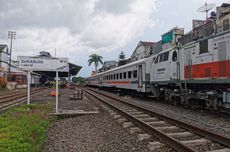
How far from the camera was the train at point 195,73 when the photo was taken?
37.4ft

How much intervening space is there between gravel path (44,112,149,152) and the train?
4.66 m

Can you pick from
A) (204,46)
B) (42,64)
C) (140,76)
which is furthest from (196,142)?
(140,76)

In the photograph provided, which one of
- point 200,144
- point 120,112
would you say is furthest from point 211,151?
point 120,112

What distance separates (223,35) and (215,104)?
2940 millimetres

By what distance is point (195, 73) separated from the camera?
13.5 meters

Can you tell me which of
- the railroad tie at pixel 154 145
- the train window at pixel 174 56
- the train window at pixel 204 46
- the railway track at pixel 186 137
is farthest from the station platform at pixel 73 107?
the railroad tie at pixel 154 145

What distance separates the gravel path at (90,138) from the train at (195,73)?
4656 millimetres

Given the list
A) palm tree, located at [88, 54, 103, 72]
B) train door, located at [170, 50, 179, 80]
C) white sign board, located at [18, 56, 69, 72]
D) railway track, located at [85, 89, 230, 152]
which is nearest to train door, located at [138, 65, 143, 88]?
train door, located at [170, 50, 179, 80]

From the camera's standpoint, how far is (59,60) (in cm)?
1392

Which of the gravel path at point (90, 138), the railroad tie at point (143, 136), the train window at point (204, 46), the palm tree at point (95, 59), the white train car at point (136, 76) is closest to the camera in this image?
the gravel path at point (90, 138)

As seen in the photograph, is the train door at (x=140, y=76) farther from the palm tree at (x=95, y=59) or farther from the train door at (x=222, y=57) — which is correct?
the palm tree at (x=95, y=59)

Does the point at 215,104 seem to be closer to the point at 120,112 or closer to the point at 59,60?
the point at 120,112

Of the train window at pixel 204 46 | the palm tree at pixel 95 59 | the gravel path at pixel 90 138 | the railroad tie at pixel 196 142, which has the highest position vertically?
the palm tree at pixel 95 59

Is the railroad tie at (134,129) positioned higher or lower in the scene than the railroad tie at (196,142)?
lower
